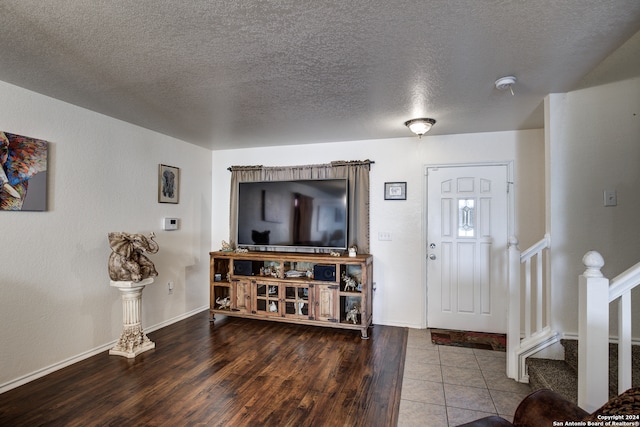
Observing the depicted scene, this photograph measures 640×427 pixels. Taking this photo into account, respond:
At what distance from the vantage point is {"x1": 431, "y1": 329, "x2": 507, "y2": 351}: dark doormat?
3254mm

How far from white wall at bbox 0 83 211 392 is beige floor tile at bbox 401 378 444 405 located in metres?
2.89

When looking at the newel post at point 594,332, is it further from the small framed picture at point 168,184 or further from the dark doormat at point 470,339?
the small framed picture at point 168,184

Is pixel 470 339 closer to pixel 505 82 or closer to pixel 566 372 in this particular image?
pixel 566 372

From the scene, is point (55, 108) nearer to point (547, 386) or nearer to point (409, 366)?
point (409, 366)

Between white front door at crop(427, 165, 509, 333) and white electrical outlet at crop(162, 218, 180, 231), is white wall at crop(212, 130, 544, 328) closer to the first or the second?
white front door at crop(427, 165, 509, 333)

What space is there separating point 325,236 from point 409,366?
5.63ft

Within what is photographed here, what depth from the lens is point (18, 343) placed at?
7.91 feet

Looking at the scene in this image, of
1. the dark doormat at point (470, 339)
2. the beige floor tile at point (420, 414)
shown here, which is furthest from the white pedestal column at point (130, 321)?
the dark doormat at point (470, 339)

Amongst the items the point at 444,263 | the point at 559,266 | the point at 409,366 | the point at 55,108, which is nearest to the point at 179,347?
the point at 409,366

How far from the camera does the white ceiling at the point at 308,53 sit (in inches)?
58.2

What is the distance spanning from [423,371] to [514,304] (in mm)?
954

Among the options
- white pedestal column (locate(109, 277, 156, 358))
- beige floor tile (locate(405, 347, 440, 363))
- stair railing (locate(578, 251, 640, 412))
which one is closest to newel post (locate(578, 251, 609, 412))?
stair railing (locate(578, 251, 640, 412))

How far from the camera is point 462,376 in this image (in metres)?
2.63

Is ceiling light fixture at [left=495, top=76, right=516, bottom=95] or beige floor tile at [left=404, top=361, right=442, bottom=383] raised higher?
ceiling light fixture at [left=495, top=76, right=516, bottom=95]
